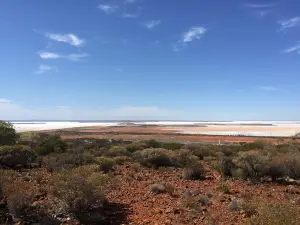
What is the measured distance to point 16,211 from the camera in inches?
309

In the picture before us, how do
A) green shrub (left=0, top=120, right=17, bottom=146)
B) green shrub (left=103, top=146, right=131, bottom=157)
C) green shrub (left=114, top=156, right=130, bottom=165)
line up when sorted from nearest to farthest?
1. green shrub (left=114, top=156, right=130, bottom=165)
2. green shrub (left=103, top=146, right=131, bottom=157)
3. green shrub (left=0, top=120, right=17, bottom=146)

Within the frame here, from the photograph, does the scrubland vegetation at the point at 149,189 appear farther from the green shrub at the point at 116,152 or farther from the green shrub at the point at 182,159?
the green shrub at the point at 116,152

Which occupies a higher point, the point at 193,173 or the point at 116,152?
the point at 116,152

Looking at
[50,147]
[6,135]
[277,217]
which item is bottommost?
[50,147]

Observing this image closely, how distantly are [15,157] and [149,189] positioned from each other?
8.87 m

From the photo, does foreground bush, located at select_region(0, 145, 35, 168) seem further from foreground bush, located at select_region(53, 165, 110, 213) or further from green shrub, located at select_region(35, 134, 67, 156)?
foreground bush, located at select_region(53, 165, 110, 213)

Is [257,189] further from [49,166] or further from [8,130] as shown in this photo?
[8,130]

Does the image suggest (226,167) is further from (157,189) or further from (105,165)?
(105,165)

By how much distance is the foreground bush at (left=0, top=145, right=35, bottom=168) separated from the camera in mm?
16531

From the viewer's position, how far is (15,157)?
1684 cm

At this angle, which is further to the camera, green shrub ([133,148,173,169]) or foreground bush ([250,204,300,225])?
green shrub ([133,148,173,169])

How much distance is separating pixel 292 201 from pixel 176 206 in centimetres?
364

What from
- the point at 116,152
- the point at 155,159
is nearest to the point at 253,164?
the point at 155,159

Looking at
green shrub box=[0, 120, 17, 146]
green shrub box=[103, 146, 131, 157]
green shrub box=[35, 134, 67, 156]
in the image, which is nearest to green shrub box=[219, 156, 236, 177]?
green shrub box=[103, 146, 131, 157]
